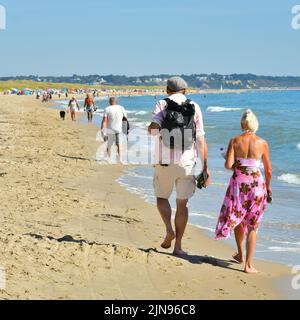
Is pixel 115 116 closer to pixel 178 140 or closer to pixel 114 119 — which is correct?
pixel 114 119

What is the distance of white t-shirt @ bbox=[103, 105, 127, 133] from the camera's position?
12125mm

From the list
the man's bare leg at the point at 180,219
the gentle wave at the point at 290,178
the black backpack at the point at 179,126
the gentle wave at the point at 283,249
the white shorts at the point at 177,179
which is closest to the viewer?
the black backpack at the point at 179,126

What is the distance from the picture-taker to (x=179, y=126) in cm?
541

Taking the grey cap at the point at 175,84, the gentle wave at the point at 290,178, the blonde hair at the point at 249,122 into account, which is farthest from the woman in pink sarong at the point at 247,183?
the gentle wave at the point at 290,178

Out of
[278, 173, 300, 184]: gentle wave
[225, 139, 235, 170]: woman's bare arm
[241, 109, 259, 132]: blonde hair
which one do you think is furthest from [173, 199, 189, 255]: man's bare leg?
[278, 173, 300, 184]: gentle wave

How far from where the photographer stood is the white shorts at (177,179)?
5.55 metres

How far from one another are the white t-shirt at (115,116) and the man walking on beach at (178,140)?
6536mm

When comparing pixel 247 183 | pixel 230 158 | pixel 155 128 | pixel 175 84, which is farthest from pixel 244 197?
pixel 175 84

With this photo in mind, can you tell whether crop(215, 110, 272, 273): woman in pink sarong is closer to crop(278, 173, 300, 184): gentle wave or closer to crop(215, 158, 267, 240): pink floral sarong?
crop(215, 158, 267, 240): pink floral sarong

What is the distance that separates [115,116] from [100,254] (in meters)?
6.76

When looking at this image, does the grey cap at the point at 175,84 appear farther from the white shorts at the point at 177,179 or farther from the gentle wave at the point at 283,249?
the gentle wave at the point at 283,249

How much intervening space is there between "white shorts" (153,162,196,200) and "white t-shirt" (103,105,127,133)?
6498 millimetres

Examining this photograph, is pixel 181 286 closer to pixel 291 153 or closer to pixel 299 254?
pixel 299 254
